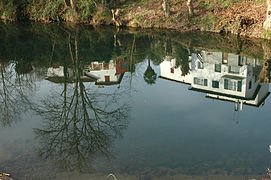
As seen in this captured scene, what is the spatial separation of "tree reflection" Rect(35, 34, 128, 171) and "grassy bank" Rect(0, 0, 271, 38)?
53.9 ft

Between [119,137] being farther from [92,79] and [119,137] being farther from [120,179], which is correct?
[92,79]

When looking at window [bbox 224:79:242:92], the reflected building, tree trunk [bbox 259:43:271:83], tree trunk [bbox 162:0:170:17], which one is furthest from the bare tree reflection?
tree trunk [bbox 162:0:170:17]

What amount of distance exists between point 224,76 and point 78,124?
1133cm

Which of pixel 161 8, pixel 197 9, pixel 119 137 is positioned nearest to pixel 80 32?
pixel 161 8

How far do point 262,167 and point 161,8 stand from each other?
27.2 meters

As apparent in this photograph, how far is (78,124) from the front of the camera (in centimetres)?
1773

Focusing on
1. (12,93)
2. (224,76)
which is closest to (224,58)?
(224,76)

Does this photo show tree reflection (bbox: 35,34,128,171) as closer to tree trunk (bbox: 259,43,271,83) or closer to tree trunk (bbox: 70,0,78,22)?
tree trunk (bbox: 259,43,271,83)

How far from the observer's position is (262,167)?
13.6 metres

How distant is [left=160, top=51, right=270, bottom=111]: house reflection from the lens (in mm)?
20844

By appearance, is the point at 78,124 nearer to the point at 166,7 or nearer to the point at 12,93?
the point at 12,93

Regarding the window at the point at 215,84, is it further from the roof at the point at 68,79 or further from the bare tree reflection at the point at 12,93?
the bare tree reflection at the point at 12,93

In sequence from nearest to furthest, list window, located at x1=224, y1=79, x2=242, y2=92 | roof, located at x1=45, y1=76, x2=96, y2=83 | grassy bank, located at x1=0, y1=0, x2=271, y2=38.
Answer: window, located at x1=224, y1=79, x2=242, y2=92, roof, located at x1=45, y1=76, x2=96, y2=83, grassy bank, located at x1=0, y1=0, x2=271, y2=38

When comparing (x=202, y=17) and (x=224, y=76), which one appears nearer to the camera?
(x=224, y=76)
